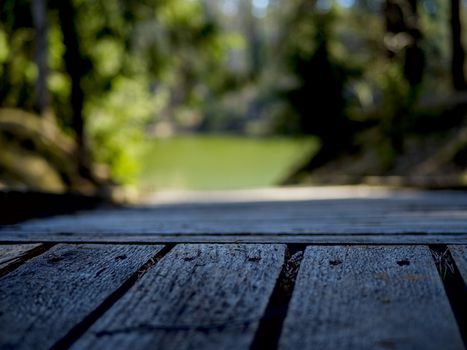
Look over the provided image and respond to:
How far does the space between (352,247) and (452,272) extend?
0.99 feet

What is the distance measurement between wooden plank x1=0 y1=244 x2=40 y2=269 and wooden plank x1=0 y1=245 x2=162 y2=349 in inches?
2.8

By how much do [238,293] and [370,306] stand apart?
26cm

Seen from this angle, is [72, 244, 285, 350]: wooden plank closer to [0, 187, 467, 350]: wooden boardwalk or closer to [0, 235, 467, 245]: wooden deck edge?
[0, 187, 467, 350]: wooden boardwalk

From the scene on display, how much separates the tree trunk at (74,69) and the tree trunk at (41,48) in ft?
1.07

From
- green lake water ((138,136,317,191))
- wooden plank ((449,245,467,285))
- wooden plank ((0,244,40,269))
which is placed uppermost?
green lake water ((138,136,317,191))

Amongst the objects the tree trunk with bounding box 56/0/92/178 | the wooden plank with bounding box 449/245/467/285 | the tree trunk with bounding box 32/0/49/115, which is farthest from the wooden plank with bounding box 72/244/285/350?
the tree trunk with bounding box 32/0/49/115

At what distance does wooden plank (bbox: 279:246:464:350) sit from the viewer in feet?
2.66

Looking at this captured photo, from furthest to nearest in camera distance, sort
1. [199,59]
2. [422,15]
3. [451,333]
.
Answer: [422,15] → [199,59] → [451,333]

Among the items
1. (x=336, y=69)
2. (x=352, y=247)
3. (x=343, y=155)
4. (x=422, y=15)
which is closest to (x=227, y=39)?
(x=336, y=69)

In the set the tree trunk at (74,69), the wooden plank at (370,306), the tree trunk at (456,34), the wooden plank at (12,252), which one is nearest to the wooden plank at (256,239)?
the wooden plank at (12,252)

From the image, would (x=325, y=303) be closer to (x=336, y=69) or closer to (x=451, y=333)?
(x=451, y=333)

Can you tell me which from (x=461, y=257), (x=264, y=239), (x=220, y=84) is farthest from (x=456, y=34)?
(x=461, y=257)

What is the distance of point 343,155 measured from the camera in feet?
47.8

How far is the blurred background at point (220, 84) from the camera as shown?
852cm
